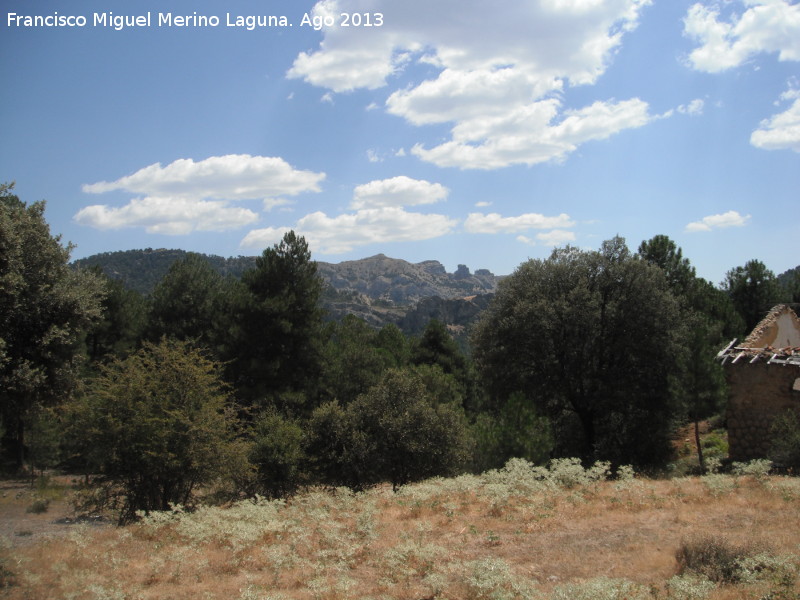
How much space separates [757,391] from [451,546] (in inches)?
486

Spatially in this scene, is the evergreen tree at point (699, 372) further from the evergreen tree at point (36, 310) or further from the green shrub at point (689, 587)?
the evergreen tree at point (36, 310)

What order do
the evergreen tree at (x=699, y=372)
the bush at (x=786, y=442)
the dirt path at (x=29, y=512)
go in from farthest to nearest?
the evergreen tree at (x=699, y=372) < the dirt path at (x=29, y=512) < the bush at (x=786, y=442)

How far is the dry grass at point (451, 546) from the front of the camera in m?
7.08

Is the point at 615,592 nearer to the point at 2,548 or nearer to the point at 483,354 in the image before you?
the point at 2,548

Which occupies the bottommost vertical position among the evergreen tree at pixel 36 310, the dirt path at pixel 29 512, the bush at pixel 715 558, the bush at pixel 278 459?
the dirt path at pixel 29 512

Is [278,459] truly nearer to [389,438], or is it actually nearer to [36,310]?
[389,438]

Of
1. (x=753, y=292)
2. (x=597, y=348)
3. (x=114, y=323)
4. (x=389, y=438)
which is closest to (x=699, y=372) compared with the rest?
(x=597, y=348)

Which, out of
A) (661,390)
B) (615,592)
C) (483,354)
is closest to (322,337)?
(483,354)

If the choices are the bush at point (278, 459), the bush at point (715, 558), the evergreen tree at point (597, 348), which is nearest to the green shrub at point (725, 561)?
the bush at point (715, 558)

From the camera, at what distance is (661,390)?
65.5 feet

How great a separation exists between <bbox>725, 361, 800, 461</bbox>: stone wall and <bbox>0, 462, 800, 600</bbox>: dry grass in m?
4.45

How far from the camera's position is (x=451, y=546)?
30.2 feet

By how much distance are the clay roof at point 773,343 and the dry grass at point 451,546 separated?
16.4 ft

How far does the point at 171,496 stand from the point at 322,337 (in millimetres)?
12201
